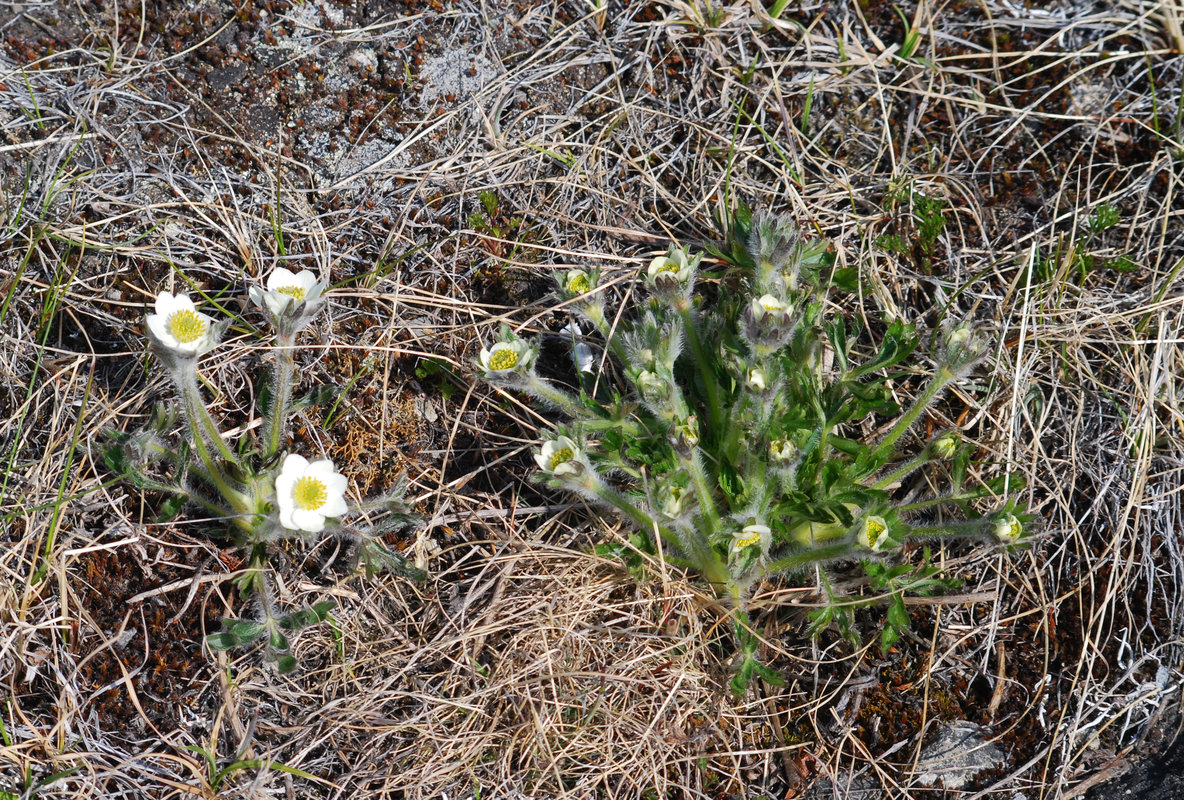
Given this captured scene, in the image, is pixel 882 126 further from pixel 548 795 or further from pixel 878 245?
pixel 548 795

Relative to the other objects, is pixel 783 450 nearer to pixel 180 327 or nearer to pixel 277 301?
pixel 277 301

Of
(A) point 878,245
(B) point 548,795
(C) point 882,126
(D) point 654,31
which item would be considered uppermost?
(D) point 654,31

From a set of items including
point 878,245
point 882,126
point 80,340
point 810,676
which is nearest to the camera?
point 810,676

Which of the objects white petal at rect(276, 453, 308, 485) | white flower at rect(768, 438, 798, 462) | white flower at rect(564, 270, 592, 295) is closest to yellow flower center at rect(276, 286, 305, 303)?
white petal at rect(276, 453, 308, 485)

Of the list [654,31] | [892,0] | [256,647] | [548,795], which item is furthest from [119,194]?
[892,0]

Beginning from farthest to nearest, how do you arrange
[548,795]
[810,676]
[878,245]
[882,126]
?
[882,126] < [878,245] < [810,676] < [548,795]
